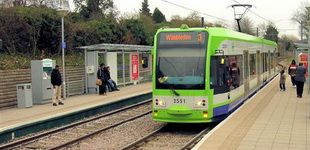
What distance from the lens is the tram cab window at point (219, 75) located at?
11.9m

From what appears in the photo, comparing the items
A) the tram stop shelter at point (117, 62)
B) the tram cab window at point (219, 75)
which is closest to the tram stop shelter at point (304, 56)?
the tram cab window at point (219, 75)

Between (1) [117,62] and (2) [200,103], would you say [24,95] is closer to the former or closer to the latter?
(2) [200,103]

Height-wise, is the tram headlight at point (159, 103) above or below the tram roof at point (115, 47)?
below

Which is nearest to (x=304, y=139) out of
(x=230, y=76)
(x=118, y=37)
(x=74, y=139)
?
(x=230, y=76)

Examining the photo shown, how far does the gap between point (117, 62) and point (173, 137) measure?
564 inches

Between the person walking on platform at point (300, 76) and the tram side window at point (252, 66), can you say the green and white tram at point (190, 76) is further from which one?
the person walking on platform at point (300, 76)

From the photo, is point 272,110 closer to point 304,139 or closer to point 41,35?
point 304,139

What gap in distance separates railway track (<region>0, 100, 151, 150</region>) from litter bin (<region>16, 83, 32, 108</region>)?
2.91m

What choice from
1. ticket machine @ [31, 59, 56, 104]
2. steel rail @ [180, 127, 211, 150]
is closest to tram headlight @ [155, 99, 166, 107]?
steel rail @ [180, 127, 211, 150]

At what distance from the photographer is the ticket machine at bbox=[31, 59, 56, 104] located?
17.2 m

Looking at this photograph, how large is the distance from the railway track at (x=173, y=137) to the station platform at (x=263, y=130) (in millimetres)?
752

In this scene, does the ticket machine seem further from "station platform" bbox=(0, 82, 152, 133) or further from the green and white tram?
the green and white tram

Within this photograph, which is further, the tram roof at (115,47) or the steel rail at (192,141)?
the tram roof at (115,47)

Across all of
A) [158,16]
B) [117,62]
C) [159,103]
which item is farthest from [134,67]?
[158,16]
